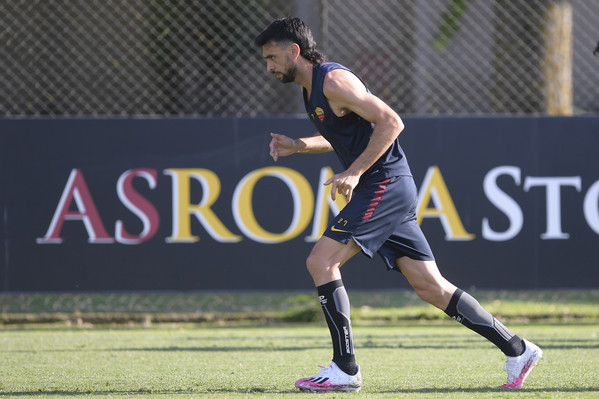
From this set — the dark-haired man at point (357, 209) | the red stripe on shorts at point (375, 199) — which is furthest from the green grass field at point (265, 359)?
the red stripe on shorts at point (375, 199)

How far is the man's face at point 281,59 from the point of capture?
15.8 feet

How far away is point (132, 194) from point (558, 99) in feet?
15.5

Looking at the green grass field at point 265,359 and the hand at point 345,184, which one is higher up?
the hand at point 345,184

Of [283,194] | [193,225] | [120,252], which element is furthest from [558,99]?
[120,252]

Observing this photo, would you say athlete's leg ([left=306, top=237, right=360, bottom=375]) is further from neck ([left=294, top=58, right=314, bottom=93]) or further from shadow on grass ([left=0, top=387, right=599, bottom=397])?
neck ([left=294, top=58, right=314, bottom=93])

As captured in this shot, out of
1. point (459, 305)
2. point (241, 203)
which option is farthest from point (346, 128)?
point (241, 203)

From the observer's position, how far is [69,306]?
31.6 ft

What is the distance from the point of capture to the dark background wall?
821 cm

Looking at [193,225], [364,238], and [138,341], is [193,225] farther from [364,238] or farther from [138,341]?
[364,238]

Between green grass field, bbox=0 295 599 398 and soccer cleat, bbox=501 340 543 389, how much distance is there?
3.5 inches

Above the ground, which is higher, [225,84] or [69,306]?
[225,84]

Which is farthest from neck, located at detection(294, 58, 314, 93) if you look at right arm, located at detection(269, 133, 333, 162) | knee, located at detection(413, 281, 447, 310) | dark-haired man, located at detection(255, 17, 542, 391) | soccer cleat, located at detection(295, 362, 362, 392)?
soccer cleat, located at detection(295, 362, 362, 392)

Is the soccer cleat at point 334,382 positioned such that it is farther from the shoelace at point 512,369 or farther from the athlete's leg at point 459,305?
the shoelace at point 512,369

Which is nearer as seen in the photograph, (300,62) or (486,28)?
(300,62)
